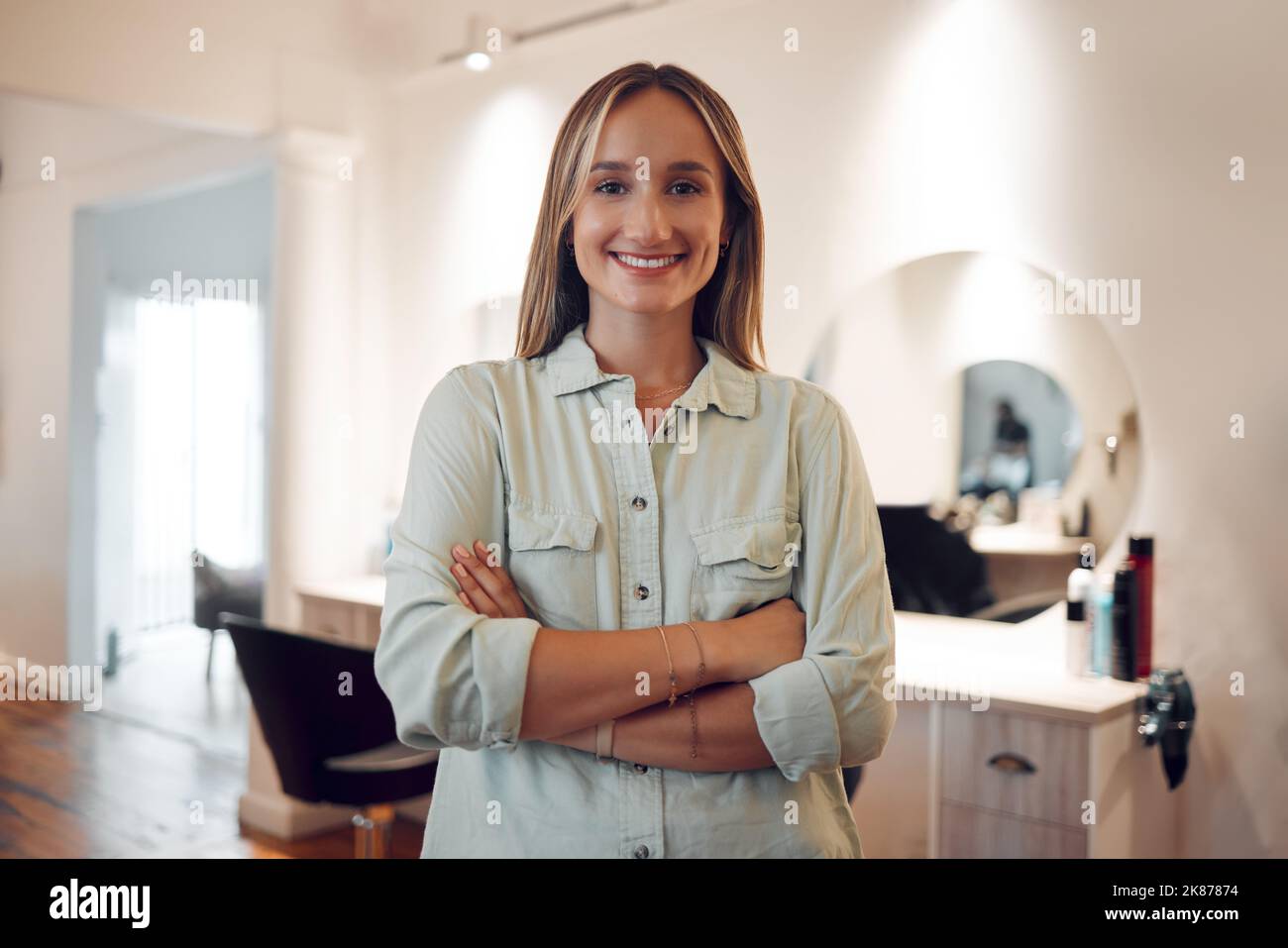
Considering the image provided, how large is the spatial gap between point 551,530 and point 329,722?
4.37ft

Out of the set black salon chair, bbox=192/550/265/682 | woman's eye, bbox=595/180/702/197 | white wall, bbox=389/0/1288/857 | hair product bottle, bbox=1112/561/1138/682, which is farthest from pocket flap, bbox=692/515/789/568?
black salon chair, bbox=192/550/265/682

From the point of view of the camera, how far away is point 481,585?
112cm

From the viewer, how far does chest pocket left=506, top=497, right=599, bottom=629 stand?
1.13m

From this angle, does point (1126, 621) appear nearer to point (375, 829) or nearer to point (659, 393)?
point (659, 393)

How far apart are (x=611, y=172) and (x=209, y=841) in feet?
9.46

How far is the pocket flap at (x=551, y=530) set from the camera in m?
1.13

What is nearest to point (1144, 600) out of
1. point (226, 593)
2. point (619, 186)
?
point (619, 186)

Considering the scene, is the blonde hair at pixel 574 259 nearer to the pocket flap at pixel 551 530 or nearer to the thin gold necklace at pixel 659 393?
the thin gold necklace at pixel 659 393

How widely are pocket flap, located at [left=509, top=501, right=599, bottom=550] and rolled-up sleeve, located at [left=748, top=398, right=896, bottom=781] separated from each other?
0.74 feet

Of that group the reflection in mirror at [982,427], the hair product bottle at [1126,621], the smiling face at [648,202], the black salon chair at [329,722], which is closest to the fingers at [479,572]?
the smiling face at [648,202]

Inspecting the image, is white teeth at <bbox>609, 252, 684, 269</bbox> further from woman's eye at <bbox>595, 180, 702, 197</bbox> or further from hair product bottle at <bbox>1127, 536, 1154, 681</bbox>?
hair product bottle at <bbox>1127, 536, 1154, 681</bbox>

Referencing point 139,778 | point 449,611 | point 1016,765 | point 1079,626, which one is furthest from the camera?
point 139,778

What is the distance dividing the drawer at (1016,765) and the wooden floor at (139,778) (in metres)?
1.62
